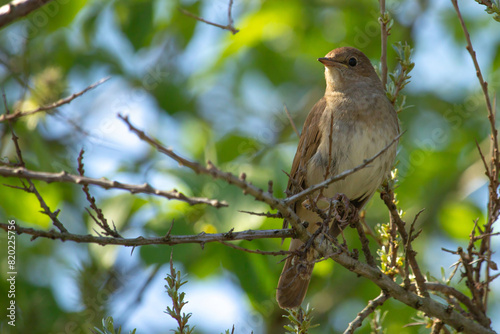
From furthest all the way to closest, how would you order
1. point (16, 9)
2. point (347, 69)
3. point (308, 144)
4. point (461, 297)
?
point (347, 69) → point (308, 144) → point (461, 297) → point (16, 9)

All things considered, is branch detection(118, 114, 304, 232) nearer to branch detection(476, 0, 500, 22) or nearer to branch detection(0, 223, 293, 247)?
branch detection(0, 223, 293, 247)

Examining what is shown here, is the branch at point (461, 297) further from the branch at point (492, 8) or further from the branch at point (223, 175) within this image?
the branch at point (492, 8)

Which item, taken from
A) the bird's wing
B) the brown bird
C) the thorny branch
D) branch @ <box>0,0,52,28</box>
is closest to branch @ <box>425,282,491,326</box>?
the thorny branch

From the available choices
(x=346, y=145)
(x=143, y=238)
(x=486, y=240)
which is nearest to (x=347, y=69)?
(x=346, y=145)

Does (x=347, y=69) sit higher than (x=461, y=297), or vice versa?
(x=347, y=69)

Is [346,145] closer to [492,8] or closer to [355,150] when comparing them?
[355,150]

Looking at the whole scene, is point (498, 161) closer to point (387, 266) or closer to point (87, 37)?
point (387, 266)

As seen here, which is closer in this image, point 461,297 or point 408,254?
point 408,254

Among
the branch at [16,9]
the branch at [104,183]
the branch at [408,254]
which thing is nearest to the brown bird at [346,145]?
the branch at [408,254]

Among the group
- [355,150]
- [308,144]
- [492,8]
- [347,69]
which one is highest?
[347,69]

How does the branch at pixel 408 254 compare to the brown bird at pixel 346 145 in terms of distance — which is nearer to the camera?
the branch at pixel 408 254

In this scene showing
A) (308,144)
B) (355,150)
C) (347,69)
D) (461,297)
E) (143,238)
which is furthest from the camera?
(347,69)

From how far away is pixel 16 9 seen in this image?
86.7 inches

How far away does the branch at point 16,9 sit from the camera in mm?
2170
